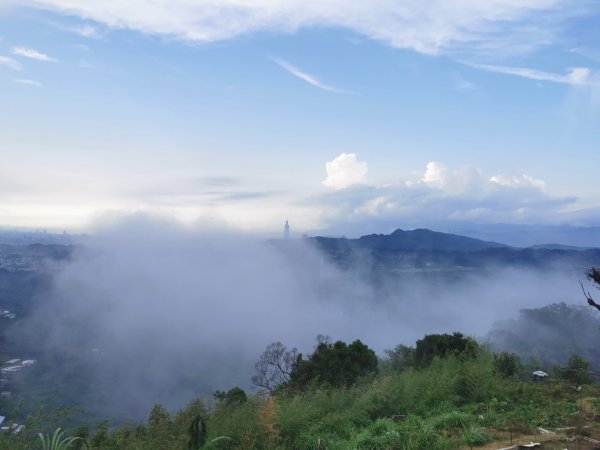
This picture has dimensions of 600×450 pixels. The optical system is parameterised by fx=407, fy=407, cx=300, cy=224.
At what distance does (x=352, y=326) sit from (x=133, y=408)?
7760 cm

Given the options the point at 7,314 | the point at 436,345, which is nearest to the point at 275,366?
the point at 436,345

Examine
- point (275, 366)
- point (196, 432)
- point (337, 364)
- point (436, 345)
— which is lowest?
point (275, 366)

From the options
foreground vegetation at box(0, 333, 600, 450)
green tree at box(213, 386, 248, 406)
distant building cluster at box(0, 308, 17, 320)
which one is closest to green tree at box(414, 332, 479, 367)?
green tree at box(213, 386, 248, 406)

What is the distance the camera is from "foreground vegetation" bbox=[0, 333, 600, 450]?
6.04 metres

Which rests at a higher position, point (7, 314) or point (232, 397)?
point (232, 397)

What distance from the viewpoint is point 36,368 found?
52.2 meters

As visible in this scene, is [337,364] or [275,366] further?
[275,366]

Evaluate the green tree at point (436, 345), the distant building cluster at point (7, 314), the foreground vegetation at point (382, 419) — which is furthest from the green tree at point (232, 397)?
the distant building cluster at point (7, 314)

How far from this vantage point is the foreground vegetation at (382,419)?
6.04m

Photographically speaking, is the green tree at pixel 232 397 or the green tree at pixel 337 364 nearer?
the green tree at pixel 232 397

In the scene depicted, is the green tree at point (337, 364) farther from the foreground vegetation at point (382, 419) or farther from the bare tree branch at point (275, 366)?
the foreground vegetation at point (382, 419)

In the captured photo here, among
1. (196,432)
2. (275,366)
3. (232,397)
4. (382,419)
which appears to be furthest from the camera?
(275,366)

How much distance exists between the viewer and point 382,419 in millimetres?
7301

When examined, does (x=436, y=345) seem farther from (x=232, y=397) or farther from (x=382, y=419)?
(x=382, y=419)
